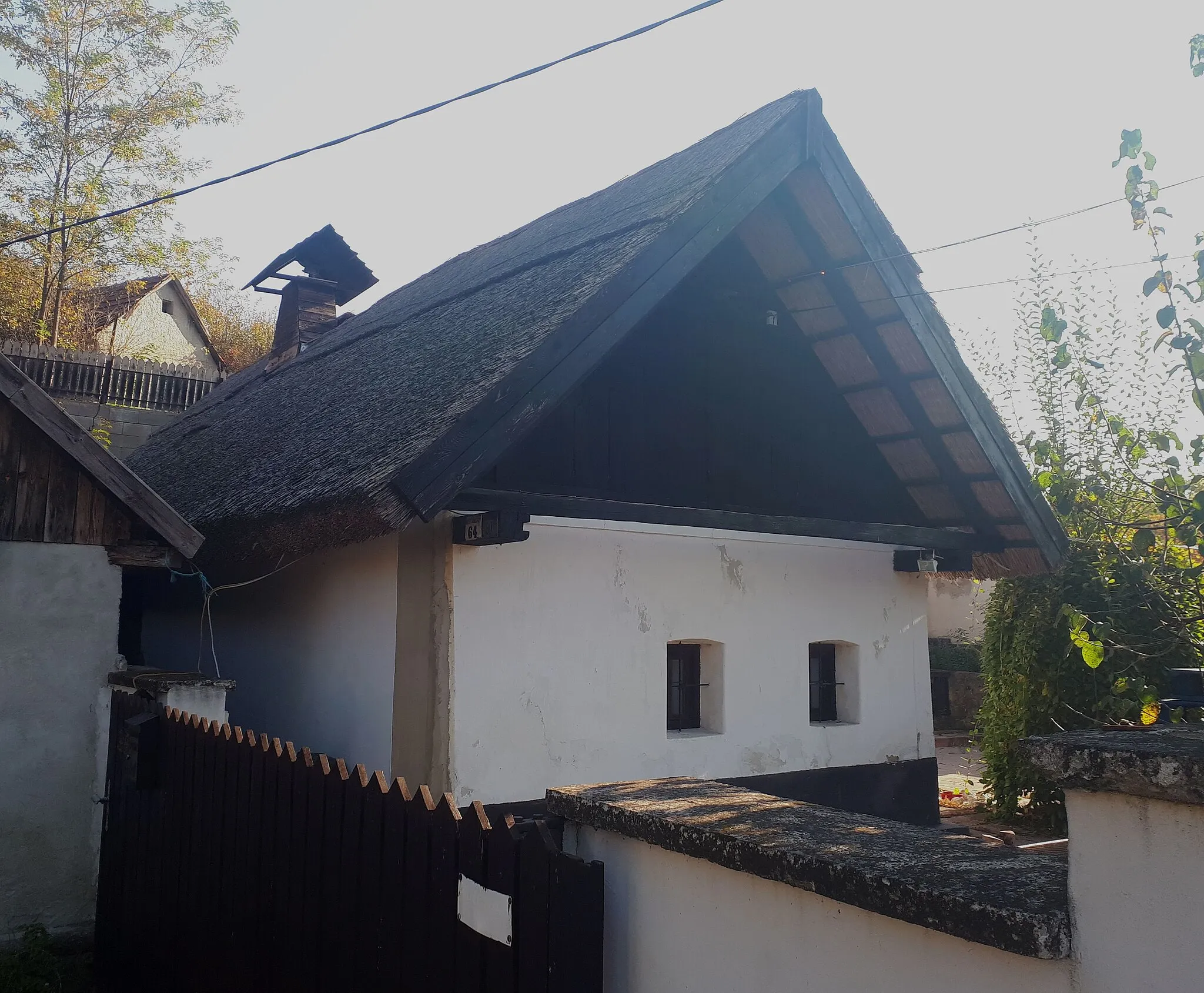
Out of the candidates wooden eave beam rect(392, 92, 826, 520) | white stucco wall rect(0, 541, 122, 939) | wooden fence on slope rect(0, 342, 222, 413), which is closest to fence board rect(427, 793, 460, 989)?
wooden eave beam rect(392, 92, 826, 520)

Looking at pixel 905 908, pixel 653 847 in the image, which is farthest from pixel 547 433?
pixel 905 908

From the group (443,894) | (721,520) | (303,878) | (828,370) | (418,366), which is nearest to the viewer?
(443,894)

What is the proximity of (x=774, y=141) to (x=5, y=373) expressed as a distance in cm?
455

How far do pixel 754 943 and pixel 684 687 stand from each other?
486cm

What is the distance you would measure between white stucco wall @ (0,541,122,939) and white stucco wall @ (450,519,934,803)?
198 cm

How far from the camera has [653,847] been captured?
2453 millimetres

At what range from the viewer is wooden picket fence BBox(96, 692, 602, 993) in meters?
2.50

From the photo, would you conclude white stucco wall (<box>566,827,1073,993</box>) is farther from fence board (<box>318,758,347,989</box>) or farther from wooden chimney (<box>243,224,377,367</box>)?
wooden chimney (<box>243,224,377,367</box>)

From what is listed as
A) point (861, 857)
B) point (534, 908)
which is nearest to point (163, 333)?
point (534, 908)

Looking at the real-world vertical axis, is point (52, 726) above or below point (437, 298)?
below

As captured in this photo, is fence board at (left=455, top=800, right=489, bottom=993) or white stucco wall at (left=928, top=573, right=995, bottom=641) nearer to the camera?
fence board at (left=455, top=800, right=489, bottom=993)

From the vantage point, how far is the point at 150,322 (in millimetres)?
29328

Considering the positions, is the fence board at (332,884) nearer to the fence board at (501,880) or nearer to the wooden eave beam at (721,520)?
the fence board at (501,880)

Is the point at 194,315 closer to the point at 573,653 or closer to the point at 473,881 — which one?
the point at 573,653
